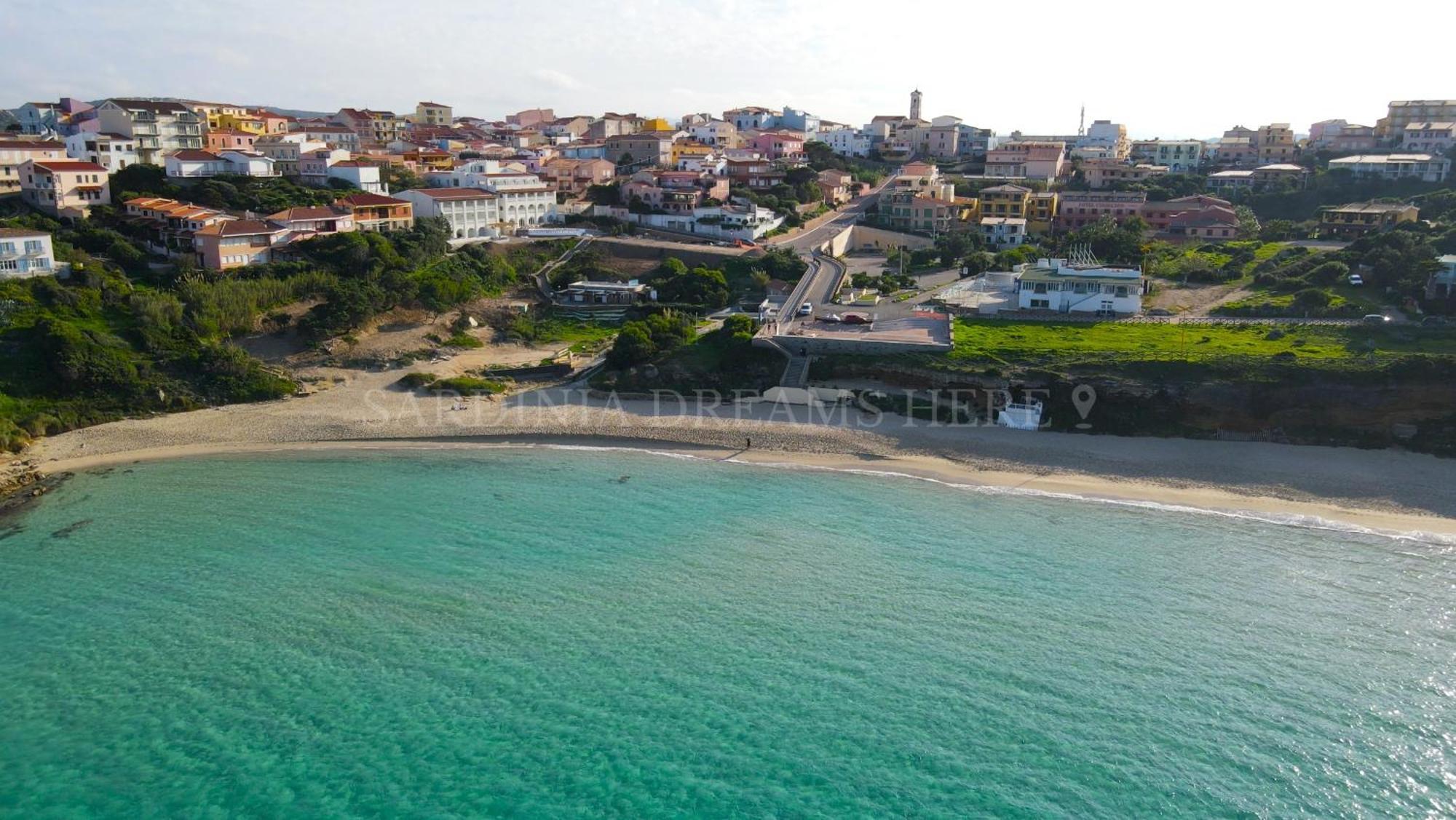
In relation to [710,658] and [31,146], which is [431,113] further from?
[710,658]

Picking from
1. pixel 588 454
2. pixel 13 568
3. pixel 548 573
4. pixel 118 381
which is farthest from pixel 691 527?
pixel 118 381

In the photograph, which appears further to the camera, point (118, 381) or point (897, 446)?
point (118, 381)

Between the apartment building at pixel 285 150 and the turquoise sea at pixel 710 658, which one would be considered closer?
the turquoise sea at pixel 710 658

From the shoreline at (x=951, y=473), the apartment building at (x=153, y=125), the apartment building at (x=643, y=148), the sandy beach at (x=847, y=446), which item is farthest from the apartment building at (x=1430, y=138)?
the apartment building at (x=153, y=125)

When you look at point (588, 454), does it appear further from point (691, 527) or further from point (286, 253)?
point (286, 253)

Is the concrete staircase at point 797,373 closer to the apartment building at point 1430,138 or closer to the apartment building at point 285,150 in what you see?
the apartment building at point 285,150

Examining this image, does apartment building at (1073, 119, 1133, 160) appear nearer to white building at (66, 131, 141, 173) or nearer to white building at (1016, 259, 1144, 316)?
white building at (1016, 259, 1144, 316)

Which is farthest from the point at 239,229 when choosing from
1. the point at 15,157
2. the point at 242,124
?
the point at 242,124

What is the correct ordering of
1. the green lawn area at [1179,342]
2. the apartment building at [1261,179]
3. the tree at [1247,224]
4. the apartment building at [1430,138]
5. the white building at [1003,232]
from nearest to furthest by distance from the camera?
1. the green lawn area at [1179,342]
2. the tree at [1247,224]
3. the white building at [1003,232]
4. the apartment building at [1261,179]
5. the apartment building at [1430,138]
